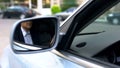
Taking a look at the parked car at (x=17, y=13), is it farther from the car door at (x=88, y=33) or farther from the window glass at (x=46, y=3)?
the car door at (x=88, y=33)

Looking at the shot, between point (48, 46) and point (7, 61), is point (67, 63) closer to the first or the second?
point (48, 46)

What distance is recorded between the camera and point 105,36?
8.16ft

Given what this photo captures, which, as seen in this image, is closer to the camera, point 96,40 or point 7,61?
point 96,40

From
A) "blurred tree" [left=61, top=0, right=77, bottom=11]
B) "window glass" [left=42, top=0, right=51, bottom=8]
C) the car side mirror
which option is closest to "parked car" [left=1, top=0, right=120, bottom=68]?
the car side mirror

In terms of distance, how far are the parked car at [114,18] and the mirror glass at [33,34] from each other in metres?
0.37

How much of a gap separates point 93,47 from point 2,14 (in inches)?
1325

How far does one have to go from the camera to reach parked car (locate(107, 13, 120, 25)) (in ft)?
8.54

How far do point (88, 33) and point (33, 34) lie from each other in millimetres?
389

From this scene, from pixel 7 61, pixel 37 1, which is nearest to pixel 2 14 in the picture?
pixel 37 1

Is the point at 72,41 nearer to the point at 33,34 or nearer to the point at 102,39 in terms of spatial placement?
the point at 102,39

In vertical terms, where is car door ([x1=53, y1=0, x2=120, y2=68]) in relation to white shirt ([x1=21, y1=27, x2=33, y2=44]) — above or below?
above

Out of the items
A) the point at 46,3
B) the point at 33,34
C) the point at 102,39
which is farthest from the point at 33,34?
the point at 46,3

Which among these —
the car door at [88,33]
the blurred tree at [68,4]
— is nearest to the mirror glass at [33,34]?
the car door at [88,33]

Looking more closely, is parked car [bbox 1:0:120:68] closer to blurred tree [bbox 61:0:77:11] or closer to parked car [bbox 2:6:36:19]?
parked car [bbox 2:6:36:19]
